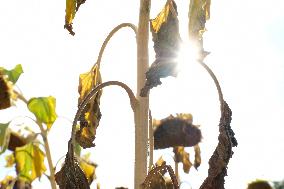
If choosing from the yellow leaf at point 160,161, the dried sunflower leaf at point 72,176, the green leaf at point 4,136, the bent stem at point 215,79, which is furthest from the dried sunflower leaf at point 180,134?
the dried sunflower leaf at point 72,176

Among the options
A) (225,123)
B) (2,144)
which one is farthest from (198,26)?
(2,144)

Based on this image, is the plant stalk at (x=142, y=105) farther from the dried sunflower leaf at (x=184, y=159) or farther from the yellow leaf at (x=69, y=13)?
the dried sunflower leaf at (x=184, y=159)

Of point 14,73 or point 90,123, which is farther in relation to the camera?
point 14,73

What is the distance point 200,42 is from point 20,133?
2.91 m

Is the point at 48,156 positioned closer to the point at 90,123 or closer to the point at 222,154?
the point at 90,123

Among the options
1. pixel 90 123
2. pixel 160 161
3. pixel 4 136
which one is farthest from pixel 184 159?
pixel 90 123

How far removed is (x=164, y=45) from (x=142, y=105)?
0.34m

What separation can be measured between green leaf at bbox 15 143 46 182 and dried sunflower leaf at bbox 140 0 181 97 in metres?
2.44

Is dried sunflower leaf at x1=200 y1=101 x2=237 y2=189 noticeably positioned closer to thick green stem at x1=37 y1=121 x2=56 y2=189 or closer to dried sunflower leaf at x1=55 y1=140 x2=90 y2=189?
dried sunflower leaf at x1=55 y1=140 x2=90 y2=189

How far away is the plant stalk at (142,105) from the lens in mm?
2742

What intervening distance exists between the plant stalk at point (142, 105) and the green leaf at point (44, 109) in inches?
82.8

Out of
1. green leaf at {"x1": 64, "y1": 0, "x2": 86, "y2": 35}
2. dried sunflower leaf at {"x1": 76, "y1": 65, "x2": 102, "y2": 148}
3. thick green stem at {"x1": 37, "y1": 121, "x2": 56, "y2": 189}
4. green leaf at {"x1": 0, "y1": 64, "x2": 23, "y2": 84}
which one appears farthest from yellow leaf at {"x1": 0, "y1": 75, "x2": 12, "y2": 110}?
green leaf at {"x1": 64, "y1": 0, "x2": 86, "y2": 35}

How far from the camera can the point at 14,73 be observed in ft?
17.3

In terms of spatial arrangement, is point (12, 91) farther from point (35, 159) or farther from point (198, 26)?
point (198, 26)
